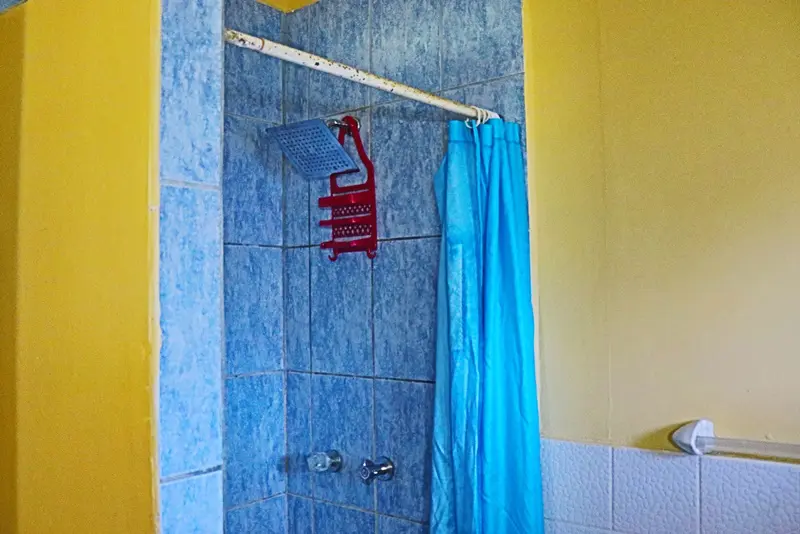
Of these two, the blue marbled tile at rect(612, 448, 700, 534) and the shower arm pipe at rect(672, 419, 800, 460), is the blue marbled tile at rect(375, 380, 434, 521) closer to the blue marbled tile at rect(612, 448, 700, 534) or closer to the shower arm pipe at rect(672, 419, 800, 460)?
the blue marbled tile at rect(612, 448, 700, 534)

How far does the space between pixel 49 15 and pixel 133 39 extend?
0.24 metres

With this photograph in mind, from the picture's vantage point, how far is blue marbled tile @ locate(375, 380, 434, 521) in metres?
2.00

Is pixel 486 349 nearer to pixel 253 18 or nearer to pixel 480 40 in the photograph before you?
pixel 480 40

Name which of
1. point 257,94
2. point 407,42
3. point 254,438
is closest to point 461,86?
point 407,42

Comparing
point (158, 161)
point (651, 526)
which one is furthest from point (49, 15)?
point (651, 526)

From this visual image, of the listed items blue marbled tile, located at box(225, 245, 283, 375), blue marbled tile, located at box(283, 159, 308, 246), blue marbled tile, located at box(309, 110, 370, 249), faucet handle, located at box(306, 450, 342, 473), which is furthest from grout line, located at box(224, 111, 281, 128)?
faucet handle, located at box(306, 450, 342, 473)

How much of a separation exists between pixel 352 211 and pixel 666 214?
924 millimetres

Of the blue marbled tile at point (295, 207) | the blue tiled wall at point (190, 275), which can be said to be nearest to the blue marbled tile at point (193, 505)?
the blue tiled wall at point (190, 275)

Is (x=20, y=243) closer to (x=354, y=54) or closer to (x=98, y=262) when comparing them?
(x=98, y=262)

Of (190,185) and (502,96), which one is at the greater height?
(502,96)

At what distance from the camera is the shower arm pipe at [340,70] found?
1.27m

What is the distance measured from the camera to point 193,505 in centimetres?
80

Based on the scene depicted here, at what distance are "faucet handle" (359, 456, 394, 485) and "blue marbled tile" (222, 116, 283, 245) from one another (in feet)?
2.53

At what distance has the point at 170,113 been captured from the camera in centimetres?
80
